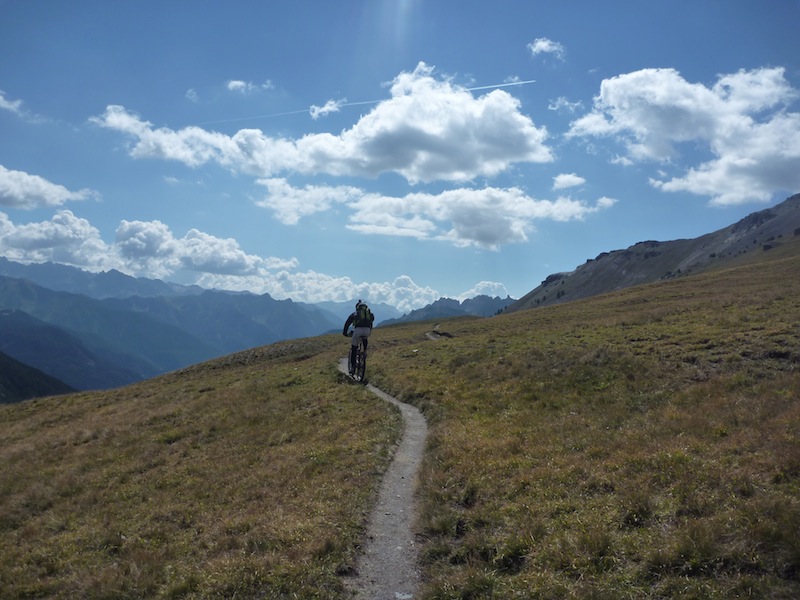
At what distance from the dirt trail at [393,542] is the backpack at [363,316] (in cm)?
1301

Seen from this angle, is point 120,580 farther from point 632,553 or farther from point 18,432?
point 18,432

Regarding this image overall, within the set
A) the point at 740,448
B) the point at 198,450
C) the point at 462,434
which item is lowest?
the point at 198,450

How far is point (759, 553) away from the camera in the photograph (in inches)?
270

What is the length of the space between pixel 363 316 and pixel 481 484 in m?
17.5

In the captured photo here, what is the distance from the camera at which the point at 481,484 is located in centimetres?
1139

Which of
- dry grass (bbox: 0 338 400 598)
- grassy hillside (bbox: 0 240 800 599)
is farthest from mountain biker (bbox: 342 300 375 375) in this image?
grassy hillside (bbox: 0 240 800 599)

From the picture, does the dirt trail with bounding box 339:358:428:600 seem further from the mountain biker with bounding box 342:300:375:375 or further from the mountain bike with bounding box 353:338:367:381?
the mountain bike with bounding box 353:338:367:381

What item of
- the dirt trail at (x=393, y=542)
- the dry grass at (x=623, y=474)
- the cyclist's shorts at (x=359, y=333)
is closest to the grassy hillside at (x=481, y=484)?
the dry grass at (x=623, y=474)

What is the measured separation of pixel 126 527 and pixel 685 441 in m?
14.2

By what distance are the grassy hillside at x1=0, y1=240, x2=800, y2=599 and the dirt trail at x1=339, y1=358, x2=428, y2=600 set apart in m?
0.36

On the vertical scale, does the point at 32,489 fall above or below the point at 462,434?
below

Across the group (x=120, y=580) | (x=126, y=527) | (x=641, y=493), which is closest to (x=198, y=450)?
(x=126, y=527)

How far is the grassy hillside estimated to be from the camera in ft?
25.1

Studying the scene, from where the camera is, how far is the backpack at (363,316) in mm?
27844
